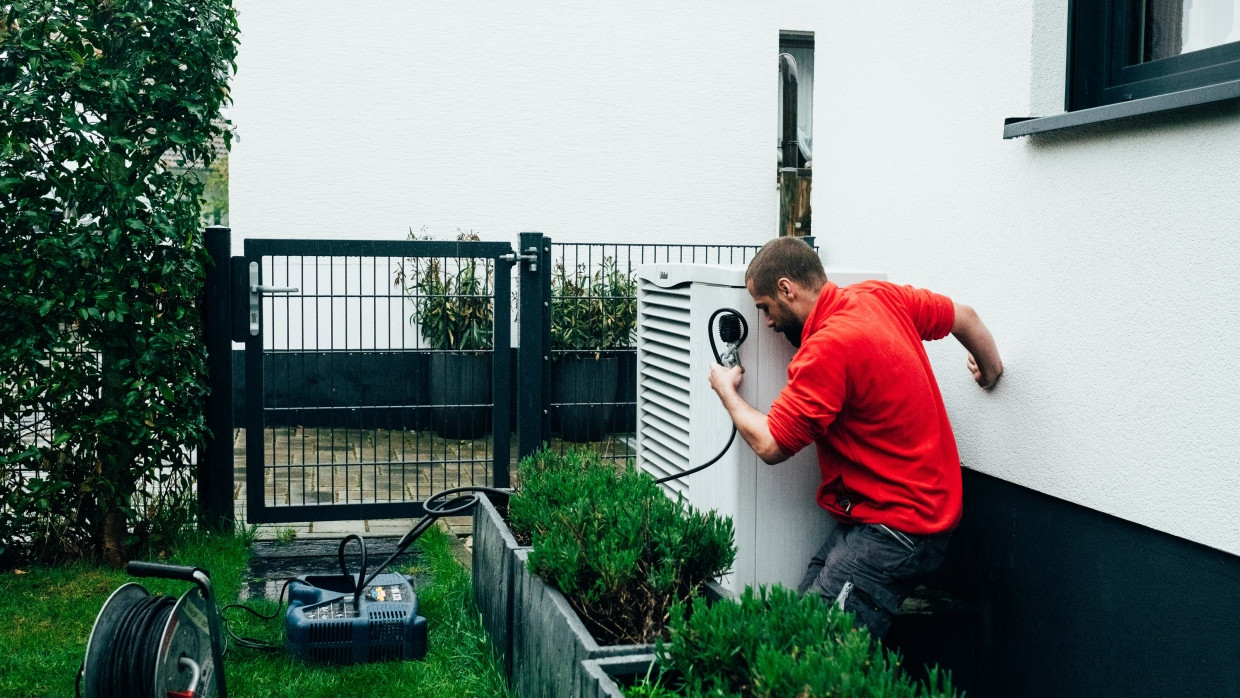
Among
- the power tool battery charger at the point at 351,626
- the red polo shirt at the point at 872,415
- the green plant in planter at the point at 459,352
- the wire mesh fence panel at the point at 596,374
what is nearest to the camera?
the red polo shirt at the point at 872,415

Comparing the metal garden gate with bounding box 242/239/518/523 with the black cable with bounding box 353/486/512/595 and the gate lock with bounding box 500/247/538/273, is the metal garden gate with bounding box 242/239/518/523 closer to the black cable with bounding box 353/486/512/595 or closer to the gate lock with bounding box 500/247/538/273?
the gate lock with bounding box 500/247/538/273

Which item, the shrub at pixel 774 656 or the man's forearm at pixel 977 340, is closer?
the shrub at pixel 774 656

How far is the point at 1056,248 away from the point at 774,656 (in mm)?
1858

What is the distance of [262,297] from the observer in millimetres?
5707

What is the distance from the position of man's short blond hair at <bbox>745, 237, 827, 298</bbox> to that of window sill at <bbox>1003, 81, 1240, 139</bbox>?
0.76 m

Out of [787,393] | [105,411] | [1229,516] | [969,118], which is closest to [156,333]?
[105,411]

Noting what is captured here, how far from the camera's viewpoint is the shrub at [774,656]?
191 centimetres

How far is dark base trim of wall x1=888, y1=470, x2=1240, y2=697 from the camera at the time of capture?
107 inches

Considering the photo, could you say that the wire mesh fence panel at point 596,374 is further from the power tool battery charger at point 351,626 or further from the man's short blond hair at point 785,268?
the man's short blond hair at point 785,268

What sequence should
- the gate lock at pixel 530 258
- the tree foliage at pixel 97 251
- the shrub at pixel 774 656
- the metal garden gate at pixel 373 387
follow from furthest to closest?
1. the gate lock at pixel 530 258
2. the metal garden gate at pixel 373 387
3. the tree foliage at pixel 97 251
4. the shrub at pixel 774 656

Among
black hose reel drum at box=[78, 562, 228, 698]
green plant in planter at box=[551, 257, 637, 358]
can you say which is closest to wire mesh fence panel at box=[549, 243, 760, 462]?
green plant in planter at box=[551, 257, 637, 358]

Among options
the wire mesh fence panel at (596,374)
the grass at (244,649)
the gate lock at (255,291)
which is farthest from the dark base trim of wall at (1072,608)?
the gate lock at (255,291)

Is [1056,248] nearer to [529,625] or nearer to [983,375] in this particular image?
[983,375]

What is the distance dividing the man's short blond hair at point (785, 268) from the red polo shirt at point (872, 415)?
7 centimetres
